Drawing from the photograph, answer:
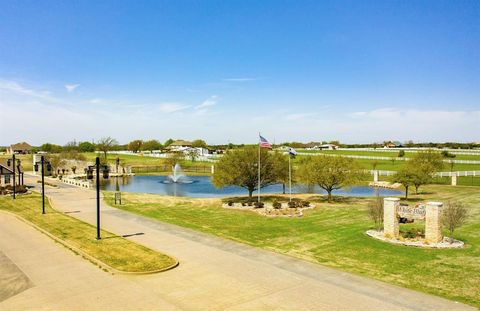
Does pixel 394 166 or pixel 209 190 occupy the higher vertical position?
pixel 394 166

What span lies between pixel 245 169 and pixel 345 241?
66.4 feet

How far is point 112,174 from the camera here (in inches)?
3580

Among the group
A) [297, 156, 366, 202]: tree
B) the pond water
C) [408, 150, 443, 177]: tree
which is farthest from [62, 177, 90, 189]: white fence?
[408, 150, 443, 177]: tree

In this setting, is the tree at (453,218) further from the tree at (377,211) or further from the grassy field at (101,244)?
the grassy field at (101,244)

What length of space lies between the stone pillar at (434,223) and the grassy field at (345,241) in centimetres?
146

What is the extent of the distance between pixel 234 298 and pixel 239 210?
72.1 feet

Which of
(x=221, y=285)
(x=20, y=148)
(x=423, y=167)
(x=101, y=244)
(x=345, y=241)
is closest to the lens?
(x=221, y=285)

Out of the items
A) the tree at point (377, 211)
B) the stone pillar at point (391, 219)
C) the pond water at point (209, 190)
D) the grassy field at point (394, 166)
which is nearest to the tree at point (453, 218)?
the stone pillar at point (391, 219)

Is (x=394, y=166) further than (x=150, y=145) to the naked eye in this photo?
No

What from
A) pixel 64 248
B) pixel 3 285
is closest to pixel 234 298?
pixel 3 285

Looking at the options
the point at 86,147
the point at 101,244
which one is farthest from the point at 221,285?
the point at 86,147

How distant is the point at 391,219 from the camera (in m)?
24.3

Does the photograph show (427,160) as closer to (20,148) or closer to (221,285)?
(221,285)

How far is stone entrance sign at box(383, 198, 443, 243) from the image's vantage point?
22938 millimetres
